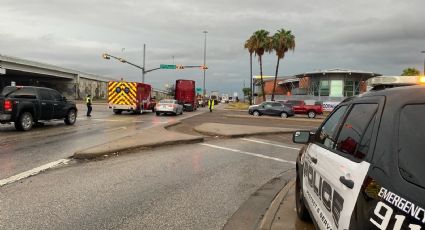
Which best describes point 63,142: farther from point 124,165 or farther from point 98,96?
point 98,96

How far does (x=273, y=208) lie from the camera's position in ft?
22.6

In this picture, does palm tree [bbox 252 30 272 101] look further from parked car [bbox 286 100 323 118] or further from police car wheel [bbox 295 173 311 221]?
police car wheel [bbox 295 173 311 221]

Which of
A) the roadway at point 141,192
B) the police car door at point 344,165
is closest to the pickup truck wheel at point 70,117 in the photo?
the roadway at point 141,192

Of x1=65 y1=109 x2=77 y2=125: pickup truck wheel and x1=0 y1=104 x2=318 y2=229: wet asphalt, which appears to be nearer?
x1=0 y1=104 x2=318 y2=229: wet asphalt

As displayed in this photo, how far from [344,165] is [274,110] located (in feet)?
129

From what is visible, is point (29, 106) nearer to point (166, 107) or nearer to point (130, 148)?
point (130, 148)

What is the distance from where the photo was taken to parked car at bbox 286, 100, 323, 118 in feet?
151

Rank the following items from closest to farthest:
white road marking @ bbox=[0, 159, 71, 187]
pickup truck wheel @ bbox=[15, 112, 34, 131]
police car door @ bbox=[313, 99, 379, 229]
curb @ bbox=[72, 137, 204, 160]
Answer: police car door @ bbox=[313, 99, 379, 229]
white road marking @ bbox=[0, 159, 71, 187]
curb @ bbox=[72, 137, 204, 160]
pickup truck wheel @ bbox=[15, 112, 34, 131]

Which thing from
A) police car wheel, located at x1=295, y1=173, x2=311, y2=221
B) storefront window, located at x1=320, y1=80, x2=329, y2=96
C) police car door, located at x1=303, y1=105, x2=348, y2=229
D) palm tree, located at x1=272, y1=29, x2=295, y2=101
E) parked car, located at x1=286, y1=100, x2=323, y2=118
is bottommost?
parked car, located at x1=286, y1=100, x2=323, y2=118

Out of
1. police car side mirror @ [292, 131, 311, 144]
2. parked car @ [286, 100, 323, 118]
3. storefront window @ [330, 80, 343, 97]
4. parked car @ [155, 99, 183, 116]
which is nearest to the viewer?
police car side mirror @ [292, 131, 311, 144]

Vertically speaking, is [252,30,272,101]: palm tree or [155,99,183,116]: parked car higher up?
[252,30,272,101]: palm tree

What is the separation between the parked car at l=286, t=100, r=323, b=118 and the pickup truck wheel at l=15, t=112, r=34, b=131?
31470mm

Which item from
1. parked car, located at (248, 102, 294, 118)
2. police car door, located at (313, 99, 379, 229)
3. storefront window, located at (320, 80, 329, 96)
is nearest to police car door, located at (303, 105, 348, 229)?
police car door, located at (313, 99, 379, 229)

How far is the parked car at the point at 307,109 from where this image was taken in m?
45.9
